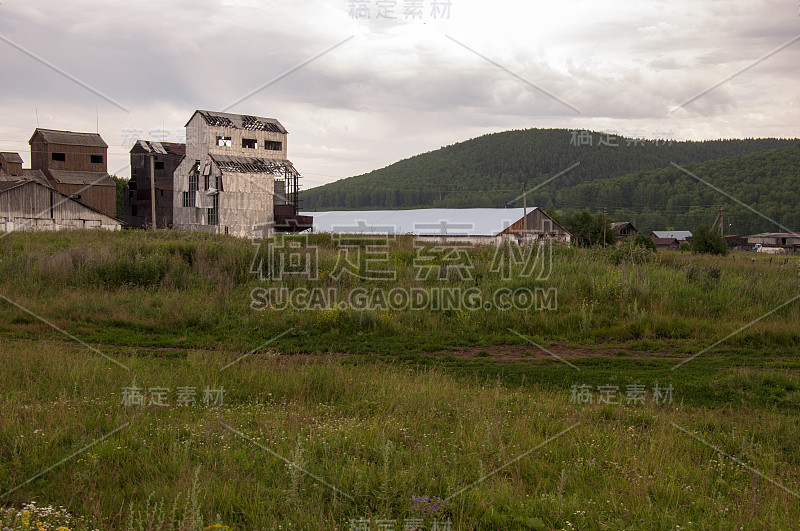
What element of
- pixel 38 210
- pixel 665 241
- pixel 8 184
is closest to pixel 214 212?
pixel 38 210

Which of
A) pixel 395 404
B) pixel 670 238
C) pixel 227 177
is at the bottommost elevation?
pixel 395 404

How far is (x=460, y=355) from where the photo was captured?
1073 centimetres

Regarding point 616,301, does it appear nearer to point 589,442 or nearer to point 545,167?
point 589,442

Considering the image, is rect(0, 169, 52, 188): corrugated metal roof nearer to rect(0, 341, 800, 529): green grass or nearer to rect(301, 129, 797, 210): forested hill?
rect(0, 341, 800, 529): green grass

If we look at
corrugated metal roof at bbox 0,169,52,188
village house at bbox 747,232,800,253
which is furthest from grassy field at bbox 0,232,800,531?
village house at bbox 747,232,800,253

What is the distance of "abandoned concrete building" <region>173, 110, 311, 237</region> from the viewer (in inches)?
1453

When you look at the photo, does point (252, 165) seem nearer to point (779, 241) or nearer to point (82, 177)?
point (82, 177)

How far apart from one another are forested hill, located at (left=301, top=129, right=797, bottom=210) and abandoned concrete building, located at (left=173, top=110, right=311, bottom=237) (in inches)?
2449

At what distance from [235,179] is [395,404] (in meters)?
33.1

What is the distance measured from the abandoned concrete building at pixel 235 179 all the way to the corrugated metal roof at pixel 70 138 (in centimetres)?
1113

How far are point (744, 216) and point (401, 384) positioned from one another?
372 ft

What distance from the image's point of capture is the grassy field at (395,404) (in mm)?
4270

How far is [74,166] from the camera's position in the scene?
45.0m

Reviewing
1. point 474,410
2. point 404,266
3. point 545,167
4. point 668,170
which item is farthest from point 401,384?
point 545,167
